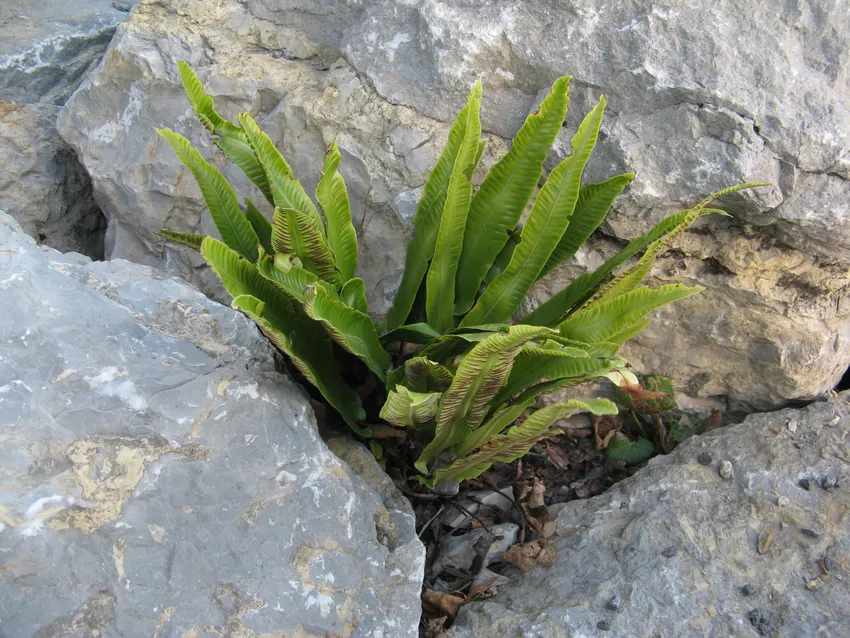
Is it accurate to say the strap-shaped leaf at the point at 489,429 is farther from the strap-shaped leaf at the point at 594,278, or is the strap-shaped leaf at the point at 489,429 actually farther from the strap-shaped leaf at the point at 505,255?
the strap-shaped leaf at the point at 505,255

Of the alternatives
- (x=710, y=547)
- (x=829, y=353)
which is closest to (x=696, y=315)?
(x=829, y=353)

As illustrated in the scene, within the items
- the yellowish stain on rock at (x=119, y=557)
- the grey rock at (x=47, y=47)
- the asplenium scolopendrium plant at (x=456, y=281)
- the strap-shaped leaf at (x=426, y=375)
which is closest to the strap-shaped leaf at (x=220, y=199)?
the asplenium scolopendrium plant at (x=456, y=281)

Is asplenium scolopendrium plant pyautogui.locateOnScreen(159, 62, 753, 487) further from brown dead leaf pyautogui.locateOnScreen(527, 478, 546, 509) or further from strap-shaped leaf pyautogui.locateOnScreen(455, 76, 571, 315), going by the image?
brown dead leaf pyautogui.locateOnScreen(527, 478, 546, 509)

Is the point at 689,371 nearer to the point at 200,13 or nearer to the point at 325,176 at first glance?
the point at 325,176

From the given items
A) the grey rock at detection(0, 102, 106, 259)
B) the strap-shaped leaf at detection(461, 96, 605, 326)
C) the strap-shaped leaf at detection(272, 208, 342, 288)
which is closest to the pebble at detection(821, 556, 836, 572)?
the strap-shaped leaf at detection(461, 96, 605, 326)

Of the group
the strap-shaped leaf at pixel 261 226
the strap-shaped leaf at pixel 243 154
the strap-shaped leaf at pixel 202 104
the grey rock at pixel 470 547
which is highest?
the strap-shaped leaf at pixel 202 104

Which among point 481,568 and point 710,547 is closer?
point 710,547

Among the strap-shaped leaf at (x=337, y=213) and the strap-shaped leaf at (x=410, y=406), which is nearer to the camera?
the strap-shaped leaf at (x=410, y=406)
